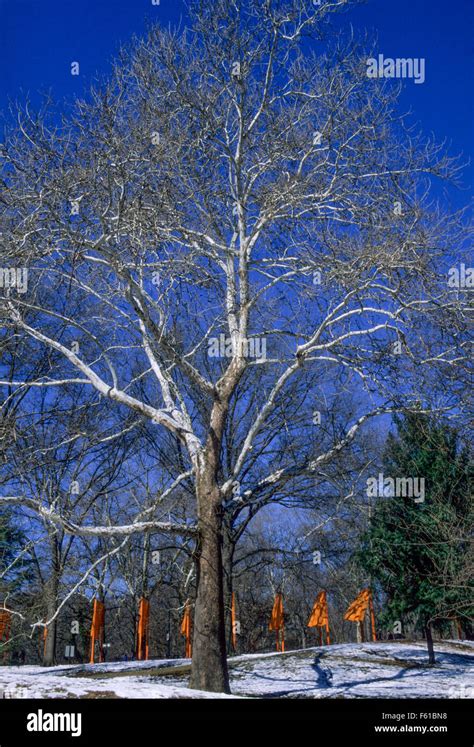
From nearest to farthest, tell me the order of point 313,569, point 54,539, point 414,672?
point 414,672 < point 54,539 < point 313,569

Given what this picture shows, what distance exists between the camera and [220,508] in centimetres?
1184

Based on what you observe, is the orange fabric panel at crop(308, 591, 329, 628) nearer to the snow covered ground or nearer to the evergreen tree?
the snow covered ground

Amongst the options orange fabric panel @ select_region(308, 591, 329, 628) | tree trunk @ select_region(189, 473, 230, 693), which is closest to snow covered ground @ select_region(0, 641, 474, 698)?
tree trunk @ select_region(189, 473, 230, 693)

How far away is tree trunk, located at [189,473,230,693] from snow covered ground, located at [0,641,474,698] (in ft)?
1.31

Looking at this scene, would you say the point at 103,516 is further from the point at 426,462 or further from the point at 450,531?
the point at 450,531

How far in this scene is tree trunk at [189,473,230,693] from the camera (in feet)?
35.7

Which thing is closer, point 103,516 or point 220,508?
point 220,508

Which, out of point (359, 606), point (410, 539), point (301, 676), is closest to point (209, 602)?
point (301, 676)

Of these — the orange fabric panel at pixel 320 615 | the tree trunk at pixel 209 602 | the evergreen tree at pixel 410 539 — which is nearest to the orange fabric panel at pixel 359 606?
the evergreen tree at pixel 410 539

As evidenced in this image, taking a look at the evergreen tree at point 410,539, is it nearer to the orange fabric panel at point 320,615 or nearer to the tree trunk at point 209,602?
the orange fabric panel at point 320,615

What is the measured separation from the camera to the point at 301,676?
44.7 feet

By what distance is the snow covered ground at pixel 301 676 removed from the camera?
31.5 ft
